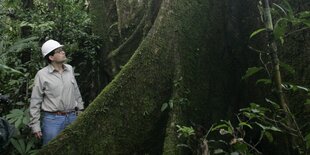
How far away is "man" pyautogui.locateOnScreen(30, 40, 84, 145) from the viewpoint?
4629mm

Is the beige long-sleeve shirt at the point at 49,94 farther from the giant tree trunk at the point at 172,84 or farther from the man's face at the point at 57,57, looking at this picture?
the giant tree trunk at the point at 172,84

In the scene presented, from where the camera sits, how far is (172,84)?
437 centimetres

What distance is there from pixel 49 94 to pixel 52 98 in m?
0.06

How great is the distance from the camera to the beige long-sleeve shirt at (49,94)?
4.61 metres

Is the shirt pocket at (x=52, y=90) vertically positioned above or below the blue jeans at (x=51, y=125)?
above

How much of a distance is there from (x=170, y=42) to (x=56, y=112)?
61.9 inches

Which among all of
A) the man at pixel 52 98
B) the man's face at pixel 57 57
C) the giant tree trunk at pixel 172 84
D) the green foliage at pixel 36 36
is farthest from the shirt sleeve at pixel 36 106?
the green foliage at pixel 36 36

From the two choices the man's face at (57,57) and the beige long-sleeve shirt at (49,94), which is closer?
the beige long-sleeve shirt at (49,94)

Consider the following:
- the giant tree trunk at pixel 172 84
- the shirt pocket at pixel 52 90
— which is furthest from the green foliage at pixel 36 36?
the giant tree trunk at pixel 172 84

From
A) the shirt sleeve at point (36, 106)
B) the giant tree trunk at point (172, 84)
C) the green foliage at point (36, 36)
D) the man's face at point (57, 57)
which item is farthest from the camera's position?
the green foliage at point (36, 36)

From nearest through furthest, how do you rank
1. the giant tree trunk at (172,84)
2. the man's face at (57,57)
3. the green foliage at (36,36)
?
the giant tree trunk at (172,84)
the man's face at (57,57)
the green foliage at (36,36)

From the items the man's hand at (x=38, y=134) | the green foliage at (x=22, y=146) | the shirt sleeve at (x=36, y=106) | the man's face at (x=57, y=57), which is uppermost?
the man's face at (x=57, y=57)

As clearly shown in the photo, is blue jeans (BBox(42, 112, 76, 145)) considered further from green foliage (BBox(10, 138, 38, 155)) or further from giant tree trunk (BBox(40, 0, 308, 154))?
giant tree trunk (BBox(40, 0, 308, 154))

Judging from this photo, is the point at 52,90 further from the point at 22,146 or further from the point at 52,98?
the point at 22,146
